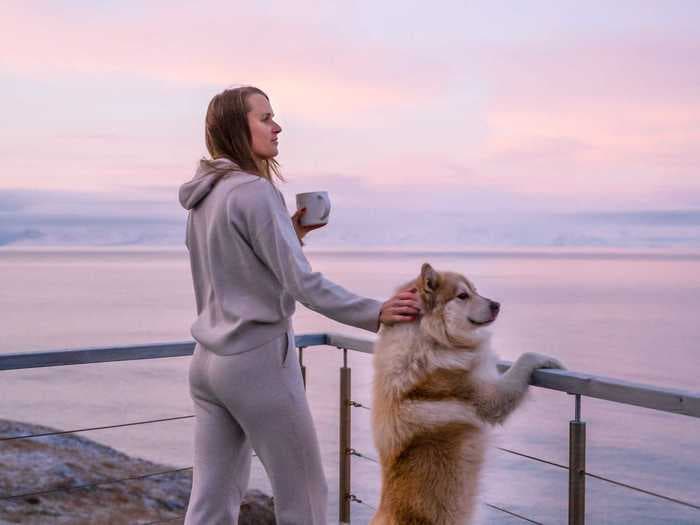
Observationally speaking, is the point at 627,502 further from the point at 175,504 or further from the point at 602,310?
the point at 602,310

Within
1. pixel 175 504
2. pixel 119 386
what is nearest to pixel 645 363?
pixel 119 386

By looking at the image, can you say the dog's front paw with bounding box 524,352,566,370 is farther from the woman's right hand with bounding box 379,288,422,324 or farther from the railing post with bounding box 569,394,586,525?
the woman's right hand with bounding box 379,288,422,324

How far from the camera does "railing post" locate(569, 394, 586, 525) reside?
220 cm

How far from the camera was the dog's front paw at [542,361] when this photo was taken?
2238 mm

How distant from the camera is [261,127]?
2010 millimetres

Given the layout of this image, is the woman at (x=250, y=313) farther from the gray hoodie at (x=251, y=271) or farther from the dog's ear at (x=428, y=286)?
the dog's ear at (x=428, y=286)

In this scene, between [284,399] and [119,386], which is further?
[119,386]

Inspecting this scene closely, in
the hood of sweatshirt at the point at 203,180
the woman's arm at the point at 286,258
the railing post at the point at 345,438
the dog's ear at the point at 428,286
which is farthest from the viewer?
the railing post at the point at 345,438

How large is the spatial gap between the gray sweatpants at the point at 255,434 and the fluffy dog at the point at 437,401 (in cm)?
28

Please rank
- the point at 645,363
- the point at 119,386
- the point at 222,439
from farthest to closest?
the point at 645,363, the point at 119,386, the point at 222,439

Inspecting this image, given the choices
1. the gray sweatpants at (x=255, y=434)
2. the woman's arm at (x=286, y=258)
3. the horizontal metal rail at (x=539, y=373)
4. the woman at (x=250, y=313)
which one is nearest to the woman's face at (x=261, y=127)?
the woman at (x=250, y=313)

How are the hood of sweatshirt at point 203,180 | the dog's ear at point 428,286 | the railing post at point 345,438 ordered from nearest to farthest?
the hood of sweatshirt at point 203,180 → the dog's ear at point 428,286 → the railing post at point 345,438

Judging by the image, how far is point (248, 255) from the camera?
191cm

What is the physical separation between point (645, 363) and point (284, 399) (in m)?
25.3
